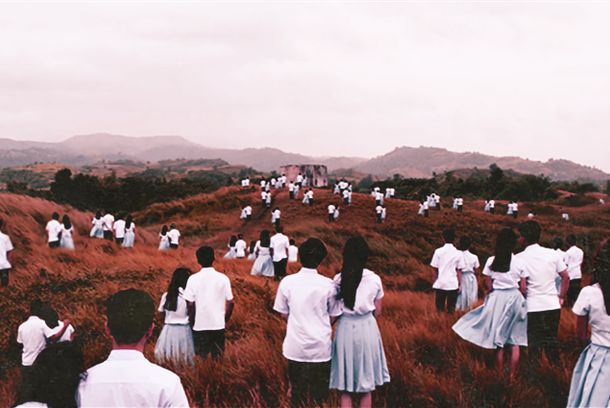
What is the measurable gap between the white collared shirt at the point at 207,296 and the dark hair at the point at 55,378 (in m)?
3.05

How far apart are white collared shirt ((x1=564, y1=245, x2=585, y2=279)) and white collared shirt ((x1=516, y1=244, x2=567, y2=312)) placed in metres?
5.41

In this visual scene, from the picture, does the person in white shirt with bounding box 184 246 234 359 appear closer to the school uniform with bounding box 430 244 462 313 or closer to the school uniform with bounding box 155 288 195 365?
the school uniform with bounding box 155 288 195 365

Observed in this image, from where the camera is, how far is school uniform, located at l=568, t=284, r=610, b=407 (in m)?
3.53

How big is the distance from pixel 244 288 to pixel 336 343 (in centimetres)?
607

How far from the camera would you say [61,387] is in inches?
85.9

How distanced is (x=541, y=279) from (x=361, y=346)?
7.94 ft

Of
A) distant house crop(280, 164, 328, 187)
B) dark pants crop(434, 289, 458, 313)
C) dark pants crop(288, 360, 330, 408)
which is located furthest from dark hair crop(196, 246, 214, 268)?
distant house crop(280, 164, 328, 187)

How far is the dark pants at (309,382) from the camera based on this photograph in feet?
13.6

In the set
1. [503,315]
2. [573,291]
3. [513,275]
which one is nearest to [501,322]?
[503,315]

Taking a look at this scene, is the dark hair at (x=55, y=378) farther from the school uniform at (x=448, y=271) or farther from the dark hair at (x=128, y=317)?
the school uniform at (x=448, y=271)

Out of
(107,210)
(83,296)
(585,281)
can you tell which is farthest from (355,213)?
(83,296)

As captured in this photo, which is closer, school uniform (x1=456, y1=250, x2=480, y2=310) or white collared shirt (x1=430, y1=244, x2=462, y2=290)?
white collared shirt (x1=430, y1=244, x2=462, y2=290)

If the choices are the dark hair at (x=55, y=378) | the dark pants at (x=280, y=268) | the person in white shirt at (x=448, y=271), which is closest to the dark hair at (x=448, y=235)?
the person in white shirt at (x=448, y=271)

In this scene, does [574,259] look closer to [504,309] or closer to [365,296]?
[504,309]
